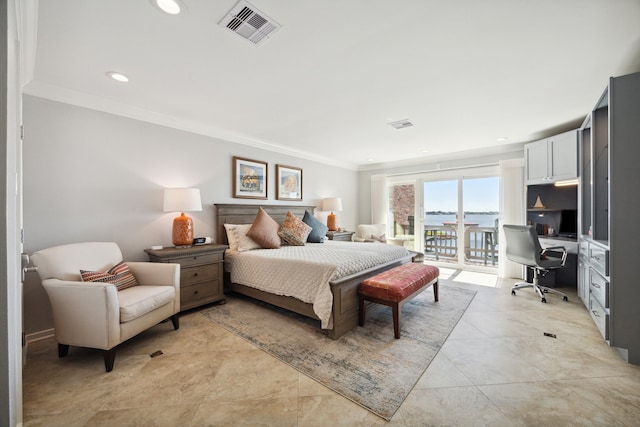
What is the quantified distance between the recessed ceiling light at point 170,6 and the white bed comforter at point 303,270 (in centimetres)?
227

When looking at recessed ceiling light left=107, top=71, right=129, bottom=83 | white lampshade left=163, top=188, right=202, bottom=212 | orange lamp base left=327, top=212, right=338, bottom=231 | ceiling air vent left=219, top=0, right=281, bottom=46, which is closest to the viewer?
ceiling air vent left=219, top=0, right=281, bottom=46

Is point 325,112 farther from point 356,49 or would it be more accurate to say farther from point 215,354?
point 215,354

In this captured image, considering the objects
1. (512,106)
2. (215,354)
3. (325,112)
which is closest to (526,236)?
(512,106)

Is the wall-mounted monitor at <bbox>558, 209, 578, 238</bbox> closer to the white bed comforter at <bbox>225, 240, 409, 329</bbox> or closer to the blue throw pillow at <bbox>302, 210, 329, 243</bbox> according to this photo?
the white bed comforter at <bbox>225, 240, 409, 329</bbox>

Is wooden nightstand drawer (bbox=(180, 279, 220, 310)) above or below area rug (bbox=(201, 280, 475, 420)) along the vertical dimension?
above

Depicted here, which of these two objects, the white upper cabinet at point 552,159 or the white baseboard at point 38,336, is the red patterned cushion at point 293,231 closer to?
the white baseboard at point 38,336

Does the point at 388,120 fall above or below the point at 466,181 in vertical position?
above

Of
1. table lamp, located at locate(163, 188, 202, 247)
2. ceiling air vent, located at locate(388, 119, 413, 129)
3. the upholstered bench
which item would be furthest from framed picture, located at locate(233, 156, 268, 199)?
the upholstered bench

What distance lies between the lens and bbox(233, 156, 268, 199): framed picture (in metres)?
4.18

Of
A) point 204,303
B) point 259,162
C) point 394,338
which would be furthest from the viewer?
point 259,162

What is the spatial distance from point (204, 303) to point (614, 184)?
4.22 m

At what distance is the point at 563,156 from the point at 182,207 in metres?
5.38

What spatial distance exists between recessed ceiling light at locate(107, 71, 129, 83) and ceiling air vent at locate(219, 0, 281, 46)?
1.35 metres

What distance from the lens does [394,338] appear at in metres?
2.46
